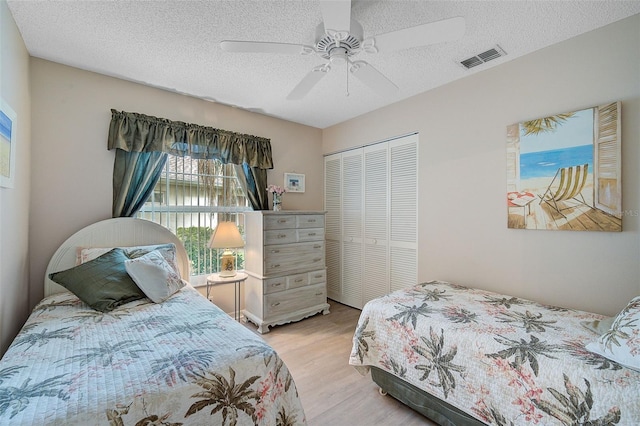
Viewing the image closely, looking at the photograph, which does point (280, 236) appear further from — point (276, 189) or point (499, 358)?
point (499, 358)

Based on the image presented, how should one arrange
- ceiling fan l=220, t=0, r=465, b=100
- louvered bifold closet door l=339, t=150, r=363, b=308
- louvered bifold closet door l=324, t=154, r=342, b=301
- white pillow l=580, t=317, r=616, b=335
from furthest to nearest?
louvered bifold closet door l=324, t=154, r=342, b=301 < louvered bifold closet door l=339, t=150, r=363, b=308 < white pillow l=580, t=317, r=616, b=335 < ceiling fan l=220, t=0, r=465, b=100

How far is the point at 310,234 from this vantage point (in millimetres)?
3510

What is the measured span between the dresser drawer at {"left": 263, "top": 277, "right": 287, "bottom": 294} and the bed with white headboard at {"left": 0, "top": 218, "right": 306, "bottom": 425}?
3.55ft

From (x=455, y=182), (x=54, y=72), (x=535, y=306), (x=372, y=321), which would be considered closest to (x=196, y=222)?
(x=54, y=72)

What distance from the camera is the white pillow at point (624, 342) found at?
1.22 meters

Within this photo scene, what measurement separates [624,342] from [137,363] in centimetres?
215

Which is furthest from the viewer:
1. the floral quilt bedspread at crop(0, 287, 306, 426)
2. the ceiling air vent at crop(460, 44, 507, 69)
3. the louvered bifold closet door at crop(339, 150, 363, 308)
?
the louvered bifold closet door at crop(339, 150, 363, 308)

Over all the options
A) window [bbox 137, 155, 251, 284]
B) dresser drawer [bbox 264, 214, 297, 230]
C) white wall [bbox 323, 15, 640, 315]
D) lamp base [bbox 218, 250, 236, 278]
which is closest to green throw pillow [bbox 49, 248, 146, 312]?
window [bbox 137, 155, 251, 284]

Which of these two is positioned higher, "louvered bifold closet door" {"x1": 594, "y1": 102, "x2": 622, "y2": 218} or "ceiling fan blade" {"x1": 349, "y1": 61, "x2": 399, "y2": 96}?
"ceiling fan blade" {"x1": 349, "y1": 61, "x2": 399, "y2": 96}

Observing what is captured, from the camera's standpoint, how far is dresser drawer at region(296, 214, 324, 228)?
342cm

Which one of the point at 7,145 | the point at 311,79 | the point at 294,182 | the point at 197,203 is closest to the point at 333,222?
the point at 294,182

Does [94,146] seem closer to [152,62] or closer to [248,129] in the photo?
[152,62]

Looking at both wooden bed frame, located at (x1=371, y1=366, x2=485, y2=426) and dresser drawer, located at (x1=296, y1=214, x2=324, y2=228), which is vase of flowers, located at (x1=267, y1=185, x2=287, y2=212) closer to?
dresser drawer, located at (x1=296, y1=214, x2=324, y2=228)

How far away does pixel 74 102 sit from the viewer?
2.48 meters
